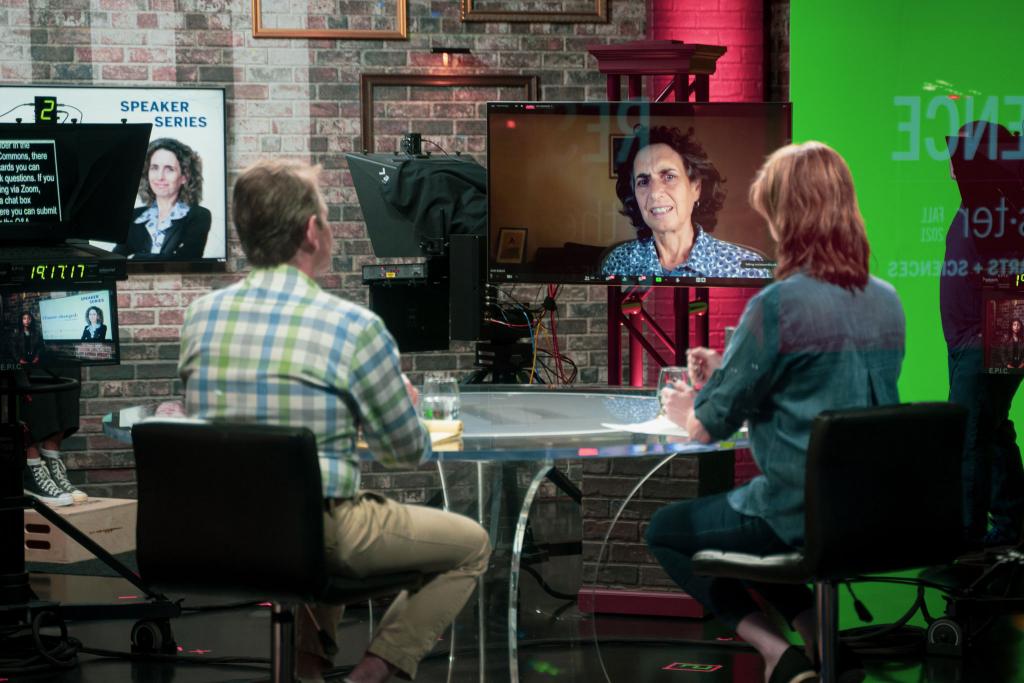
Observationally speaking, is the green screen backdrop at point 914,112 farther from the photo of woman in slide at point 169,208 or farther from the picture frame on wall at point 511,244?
the photo of woman in slide at point 169,208

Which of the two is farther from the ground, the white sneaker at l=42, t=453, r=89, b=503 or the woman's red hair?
the woman's red hair

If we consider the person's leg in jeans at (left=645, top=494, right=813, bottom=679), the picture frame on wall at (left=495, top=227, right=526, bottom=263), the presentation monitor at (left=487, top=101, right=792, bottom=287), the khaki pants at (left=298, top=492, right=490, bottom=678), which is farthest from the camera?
the picture frame on wall at (left=495, top=227, right=526, bottom=263)

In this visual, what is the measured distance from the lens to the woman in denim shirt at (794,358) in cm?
237

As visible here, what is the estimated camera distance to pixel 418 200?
455cm

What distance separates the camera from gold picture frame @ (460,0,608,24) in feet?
18.9

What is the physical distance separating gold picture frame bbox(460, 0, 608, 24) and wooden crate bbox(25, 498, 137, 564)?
2460 mm

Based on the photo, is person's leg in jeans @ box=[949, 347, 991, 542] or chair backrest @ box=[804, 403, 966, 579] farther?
person's leg in jeans @ box=[949, 347, 991, 542]

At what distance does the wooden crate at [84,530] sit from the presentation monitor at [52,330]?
1.44m

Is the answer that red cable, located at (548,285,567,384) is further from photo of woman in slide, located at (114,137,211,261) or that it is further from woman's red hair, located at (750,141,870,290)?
woman's red hair, located at (750,141,870,290)

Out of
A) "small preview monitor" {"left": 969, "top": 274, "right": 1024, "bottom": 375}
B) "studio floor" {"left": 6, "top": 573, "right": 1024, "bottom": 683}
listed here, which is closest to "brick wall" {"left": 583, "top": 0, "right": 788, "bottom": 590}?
"studio floor" {"left": 6, "top": 573, "right": 1024, "bottom": 683}

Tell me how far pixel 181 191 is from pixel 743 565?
154 inches

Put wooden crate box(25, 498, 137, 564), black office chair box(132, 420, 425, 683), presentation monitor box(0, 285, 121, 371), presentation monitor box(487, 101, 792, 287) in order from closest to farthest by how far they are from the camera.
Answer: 1. black office chair box(132, 420, 425, 683)
2. presentation monitor box(0, 285, 121, 371)
3. presentation monitor box(487, 101, 792, 287)
4. wooden crate box(25, 498, 137, 564)

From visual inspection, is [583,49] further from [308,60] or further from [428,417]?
[428,417]

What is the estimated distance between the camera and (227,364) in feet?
7.47
